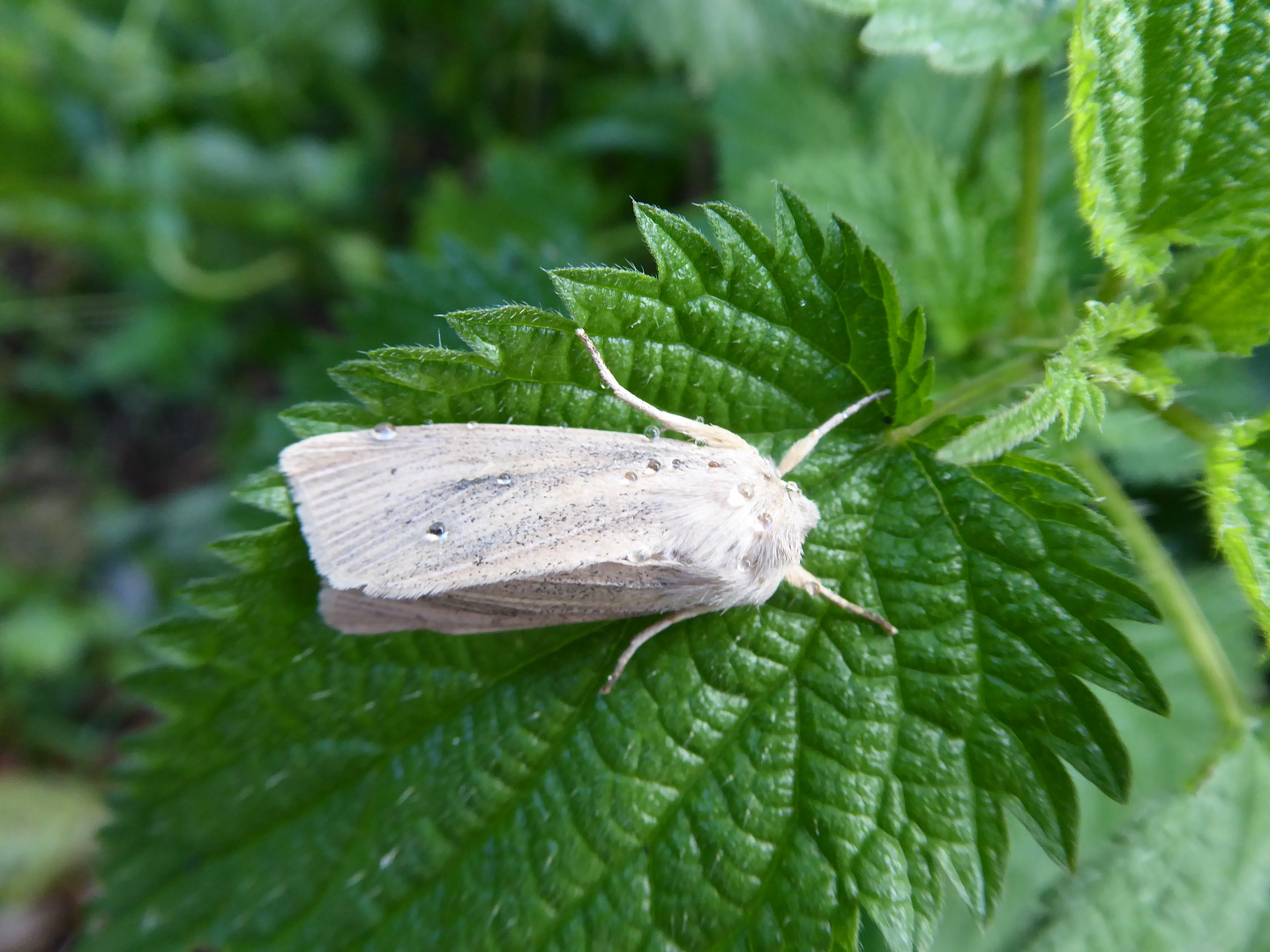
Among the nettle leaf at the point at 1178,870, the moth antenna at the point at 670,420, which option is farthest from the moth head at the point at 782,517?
the nettle leaf at the point at 1178,870

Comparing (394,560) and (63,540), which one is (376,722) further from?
(63,540)

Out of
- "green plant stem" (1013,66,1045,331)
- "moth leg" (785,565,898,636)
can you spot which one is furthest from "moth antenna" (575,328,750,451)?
"green plant stem" (1013,66,1045,331)

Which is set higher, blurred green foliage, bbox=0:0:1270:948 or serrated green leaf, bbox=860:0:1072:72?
blurred green foliage, bbox=0:0:1270:948

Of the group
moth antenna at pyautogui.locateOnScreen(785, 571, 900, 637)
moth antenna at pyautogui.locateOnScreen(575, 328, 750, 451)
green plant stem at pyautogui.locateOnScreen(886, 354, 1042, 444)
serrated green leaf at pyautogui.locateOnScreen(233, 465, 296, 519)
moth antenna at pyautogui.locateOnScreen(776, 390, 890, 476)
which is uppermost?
serrated green leaf at pyautogui.locateOnScreen(233, 465, 296, 519)

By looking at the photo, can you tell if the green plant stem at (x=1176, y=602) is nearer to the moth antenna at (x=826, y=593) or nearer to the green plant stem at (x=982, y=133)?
the moth antenna at (x=826, y=593)

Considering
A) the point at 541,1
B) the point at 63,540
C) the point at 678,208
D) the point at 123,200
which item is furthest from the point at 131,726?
the point at 541,1

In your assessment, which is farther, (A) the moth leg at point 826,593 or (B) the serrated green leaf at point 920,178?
(B) the serrated green leaf at point 920,178

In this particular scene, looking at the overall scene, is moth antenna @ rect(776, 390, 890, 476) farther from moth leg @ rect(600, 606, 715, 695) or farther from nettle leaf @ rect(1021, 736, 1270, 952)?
nettle leaf @ rect(1021, 736, 1270, 952)
